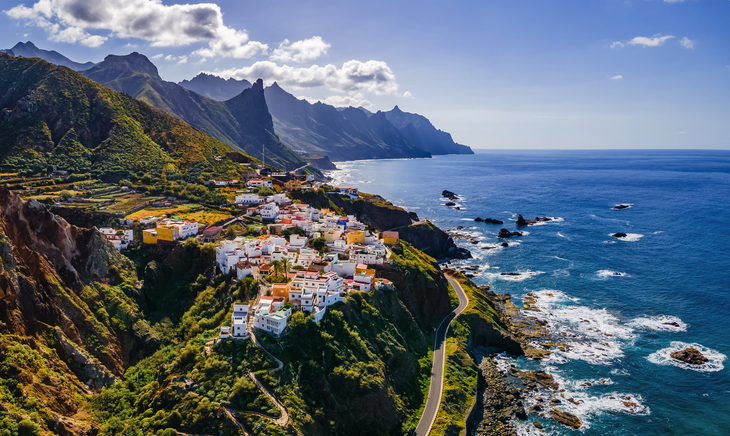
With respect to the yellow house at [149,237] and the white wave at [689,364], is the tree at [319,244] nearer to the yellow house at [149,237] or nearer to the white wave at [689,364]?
the yellow house at [149,237]

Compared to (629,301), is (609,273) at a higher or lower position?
higher

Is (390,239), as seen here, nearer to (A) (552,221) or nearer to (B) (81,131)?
(A) (552,221)

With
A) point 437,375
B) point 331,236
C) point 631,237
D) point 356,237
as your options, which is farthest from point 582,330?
point 631,237

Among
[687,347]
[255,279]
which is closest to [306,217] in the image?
[255,279]

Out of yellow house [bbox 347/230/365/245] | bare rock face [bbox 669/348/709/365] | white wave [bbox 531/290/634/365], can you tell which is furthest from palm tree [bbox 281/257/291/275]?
bare rock face [bbox 669/348/709/365]

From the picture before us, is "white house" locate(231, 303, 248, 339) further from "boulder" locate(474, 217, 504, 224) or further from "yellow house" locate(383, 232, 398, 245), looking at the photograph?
"boulder" locate(474, 217, 504, 224)

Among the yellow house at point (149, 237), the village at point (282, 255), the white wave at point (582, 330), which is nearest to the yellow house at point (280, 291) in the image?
the village at point (282, 255)

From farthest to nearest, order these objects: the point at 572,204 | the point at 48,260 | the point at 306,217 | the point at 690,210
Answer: the point at 572,204 < the point at 690,210 < the point at 306,217 < the point at 48,260

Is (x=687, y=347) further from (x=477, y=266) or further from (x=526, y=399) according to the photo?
(x=477, y=266)
